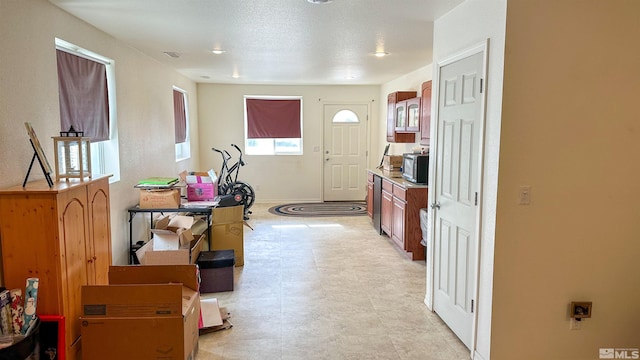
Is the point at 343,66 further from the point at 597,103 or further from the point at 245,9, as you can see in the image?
the point at 597,103

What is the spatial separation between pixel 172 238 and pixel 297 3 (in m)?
2.38

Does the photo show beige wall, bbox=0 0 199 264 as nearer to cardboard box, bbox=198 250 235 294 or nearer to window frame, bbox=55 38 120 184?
window frame, bbox=55 38 120 184

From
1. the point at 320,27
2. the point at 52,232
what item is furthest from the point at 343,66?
the point at 52,232

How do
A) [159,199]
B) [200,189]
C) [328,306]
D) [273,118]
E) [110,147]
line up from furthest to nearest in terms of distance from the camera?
1. [273,118]
2. [200,189]
3. [159,199]
4. [110,147]
5. [328,306]

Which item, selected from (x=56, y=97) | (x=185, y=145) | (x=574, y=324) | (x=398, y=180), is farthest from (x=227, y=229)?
(x=185, y=145)

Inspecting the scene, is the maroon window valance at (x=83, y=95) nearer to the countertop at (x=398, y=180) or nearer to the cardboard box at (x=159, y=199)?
the cardboard box at (x=159, y=199)

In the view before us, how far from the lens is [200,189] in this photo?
4629 millimetres

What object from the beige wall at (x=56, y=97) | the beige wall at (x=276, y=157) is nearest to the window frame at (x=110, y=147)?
the beige wall at (x=56, y=97)

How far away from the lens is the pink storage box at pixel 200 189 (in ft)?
15.2

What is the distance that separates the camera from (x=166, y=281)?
2922 mm

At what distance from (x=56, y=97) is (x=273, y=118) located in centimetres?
561

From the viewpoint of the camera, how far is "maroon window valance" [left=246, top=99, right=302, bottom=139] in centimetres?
845

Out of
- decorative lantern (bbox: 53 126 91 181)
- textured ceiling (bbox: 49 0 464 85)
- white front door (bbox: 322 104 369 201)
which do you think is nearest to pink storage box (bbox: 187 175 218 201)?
textured ceiling (bbox: 49 0 464 85)

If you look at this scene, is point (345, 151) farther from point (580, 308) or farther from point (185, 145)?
point (580, 308)
